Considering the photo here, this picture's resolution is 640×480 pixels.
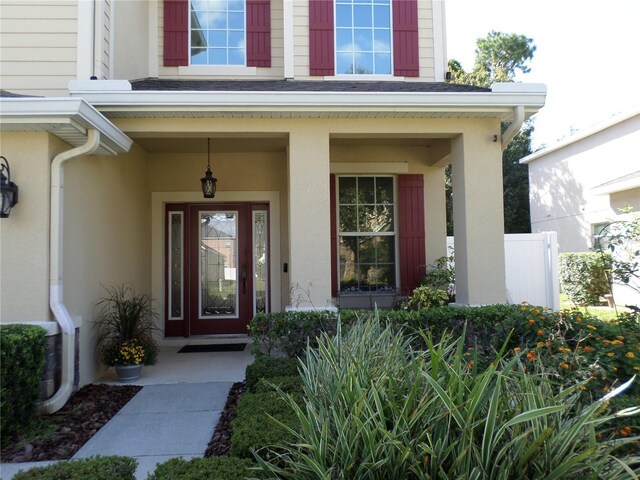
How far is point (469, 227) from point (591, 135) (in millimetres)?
11755

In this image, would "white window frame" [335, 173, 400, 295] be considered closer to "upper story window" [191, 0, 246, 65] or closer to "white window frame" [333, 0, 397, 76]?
"white window frame" [333, 0, 397, 76]

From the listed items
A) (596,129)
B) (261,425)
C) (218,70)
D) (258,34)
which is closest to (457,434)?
(261,425)

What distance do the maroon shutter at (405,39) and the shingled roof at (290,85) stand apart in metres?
0.53

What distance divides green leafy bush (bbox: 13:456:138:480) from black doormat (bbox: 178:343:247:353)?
459cm

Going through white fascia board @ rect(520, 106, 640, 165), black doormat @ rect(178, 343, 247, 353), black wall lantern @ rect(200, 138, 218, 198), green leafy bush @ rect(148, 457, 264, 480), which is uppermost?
white fascia board @ rect(520, 106, 640, 165)

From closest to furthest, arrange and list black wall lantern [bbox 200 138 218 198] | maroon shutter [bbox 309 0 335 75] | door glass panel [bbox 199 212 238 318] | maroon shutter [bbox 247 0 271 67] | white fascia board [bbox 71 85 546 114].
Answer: white fascia board [bbox 71 85 546 114], black wall lantern [bbox 200 138 218 198], maroon shutter [bbox 309 0 335 75], maroon shutter [bbox 247 0 271 67], door glass panel [bbox 199 212 238 318]

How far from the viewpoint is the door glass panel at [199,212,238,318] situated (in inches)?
306

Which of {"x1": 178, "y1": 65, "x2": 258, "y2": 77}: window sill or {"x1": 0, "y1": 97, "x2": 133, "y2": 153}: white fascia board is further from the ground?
{"x1": 178, "y1": 65, "x2": 258, "y2": 77}: window sill

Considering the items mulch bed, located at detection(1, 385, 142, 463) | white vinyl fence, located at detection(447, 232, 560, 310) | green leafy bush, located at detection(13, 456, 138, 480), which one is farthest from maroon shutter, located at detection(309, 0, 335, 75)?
green leafy bush, located at detection(13, 456, 138, 480)

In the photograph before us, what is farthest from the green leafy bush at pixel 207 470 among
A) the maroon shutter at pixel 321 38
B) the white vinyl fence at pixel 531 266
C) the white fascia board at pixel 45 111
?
the white vinyl fence at pixel 531 266

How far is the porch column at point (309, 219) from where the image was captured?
17.7ft

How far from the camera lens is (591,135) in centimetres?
1463

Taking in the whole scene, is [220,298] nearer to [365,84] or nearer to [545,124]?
[365,84]

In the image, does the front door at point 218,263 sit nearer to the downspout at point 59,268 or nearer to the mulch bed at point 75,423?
the mulch bed at point 75,423
